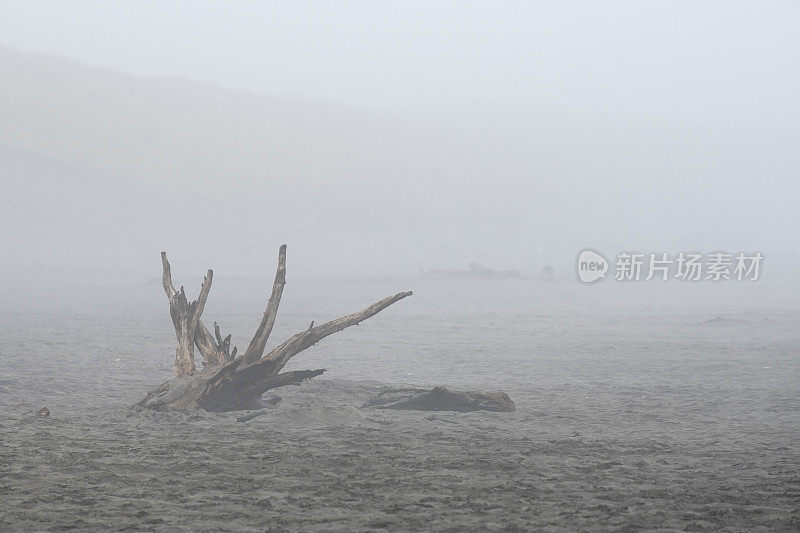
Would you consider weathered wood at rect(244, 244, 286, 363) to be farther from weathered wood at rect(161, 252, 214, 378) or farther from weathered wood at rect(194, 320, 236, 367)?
weathered wood at rect(161, 252, 214, 378)

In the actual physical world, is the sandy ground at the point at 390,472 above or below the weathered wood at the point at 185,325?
below

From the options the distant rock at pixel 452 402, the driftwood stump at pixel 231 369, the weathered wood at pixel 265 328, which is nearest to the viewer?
the driftwood stump at pixel 231 369

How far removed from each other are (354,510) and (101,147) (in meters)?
70.1

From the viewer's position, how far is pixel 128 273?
39.0 metres

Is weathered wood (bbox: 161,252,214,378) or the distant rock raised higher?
weathered wood (bbox: 161,252,214,378)

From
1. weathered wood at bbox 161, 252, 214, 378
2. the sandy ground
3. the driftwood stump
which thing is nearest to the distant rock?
the sandy ground

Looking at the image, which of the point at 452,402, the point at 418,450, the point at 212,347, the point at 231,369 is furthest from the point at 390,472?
the point at 212,347

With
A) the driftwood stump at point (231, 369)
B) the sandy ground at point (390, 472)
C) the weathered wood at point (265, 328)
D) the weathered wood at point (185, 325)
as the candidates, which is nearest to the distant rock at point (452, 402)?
the sandy ground at point (390, 472)

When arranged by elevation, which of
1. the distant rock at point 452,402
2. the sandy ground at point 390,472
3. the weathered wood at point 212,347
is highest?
the weathered wood at point 212,347

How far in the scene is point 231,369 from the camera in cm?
941

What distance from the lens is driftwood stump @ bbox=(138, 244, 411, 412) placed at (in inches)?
363

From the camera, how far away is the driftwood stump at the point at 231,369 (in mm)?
9211

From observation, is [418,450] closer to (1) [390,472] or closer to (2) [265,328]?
(1) [390,472]

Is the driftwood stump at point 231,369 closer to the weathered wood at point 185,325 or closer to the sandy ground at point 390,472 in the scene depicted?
the weathered wood at point 185,325
